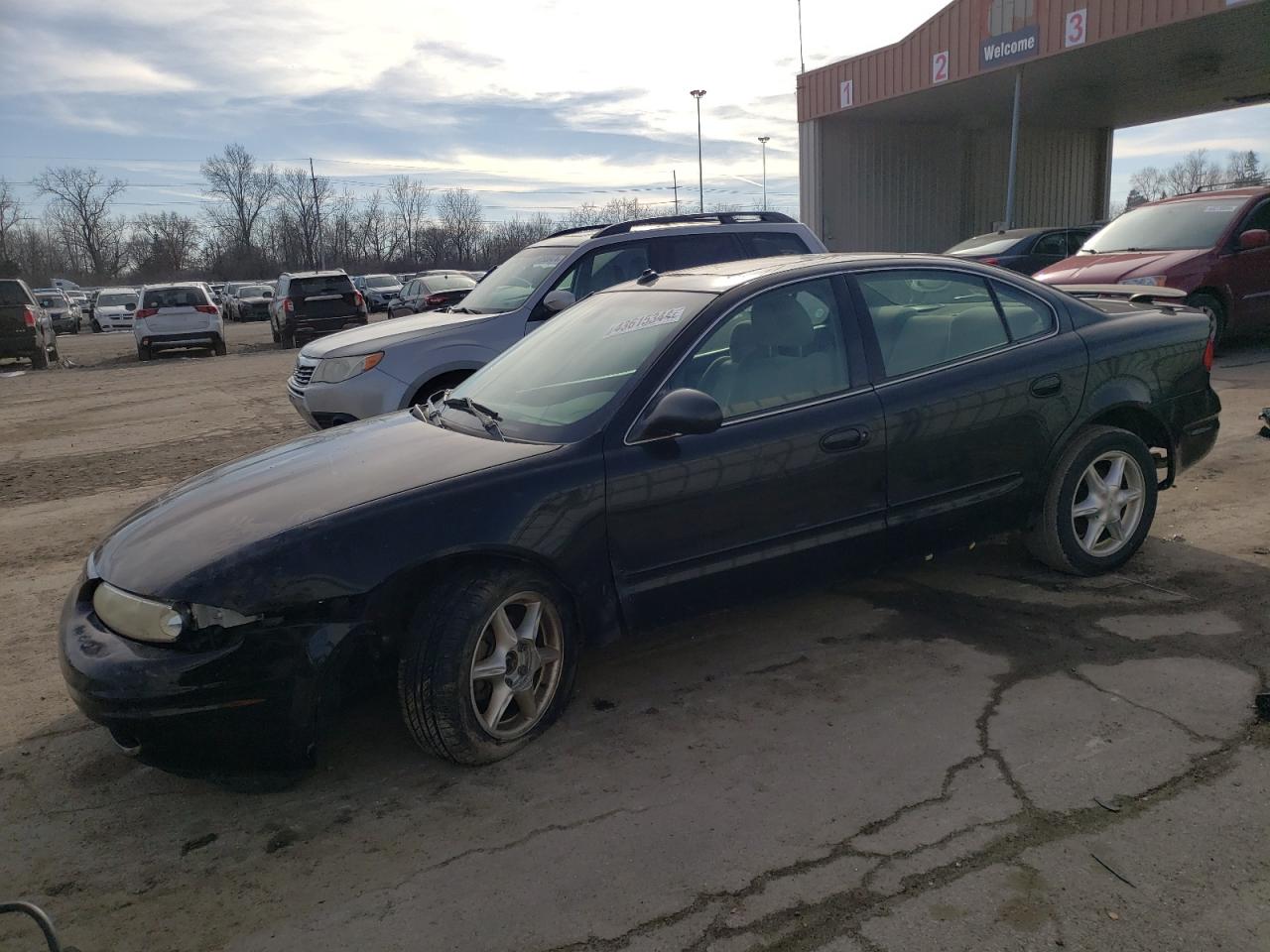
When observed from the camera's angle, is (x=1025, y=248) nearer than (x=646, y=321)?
No

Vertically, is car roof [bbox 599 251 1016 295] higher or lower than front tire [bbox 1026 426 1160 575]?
higher

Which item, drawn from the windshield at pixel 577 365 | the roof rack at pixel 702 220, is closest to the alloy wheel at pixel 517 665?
the windshield at pixel 577 365

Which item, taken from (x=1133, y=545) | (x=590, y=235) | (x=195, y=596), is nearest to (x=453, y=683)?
(x=195, y=596)

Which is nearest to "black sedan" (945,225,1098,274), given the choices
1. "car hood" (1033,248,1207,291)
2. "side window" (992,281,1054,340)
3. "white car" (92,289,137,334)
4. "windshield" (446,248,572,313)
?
"car hood" (1033,248,1207,291)

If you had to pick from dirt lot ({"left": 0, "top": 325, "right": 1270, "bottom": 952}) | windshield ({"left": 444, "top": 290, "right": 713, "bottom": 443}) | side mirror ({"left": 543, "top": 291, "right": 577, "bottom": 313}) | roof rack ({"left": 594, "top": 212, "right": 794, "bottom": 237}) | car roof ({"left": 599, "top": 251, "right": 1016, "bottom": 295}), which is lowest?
dirt lot ({"left": 0, "top": 325, "right": 1270, "bottom": 952})

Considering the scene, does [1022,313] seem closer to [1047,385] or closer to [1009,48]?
[1047,385]

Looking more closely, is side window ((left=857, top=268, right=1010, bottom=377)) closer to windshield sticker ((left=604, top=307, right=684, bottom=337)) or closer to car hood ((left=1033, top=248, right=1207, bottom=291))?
windshield sticker ((left=604, top=307, right=684, bottom=337))

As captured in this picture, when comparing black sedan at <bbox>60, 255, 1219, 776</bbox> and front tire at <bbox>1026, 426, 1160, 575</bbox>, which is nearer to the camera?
black sedan at <bbox>60, 255, 1219, 776</bbox>

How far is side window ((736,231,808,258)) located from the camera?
302 inches

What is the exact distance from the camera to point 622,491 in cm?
353

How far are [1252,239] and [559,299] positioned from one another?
25.7 feet

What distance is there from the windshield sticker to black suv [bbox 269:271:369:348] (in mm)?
18651

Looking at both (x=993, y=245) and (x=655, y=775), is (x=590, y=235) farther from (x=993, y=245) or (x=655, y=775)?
(x=993, y=245)

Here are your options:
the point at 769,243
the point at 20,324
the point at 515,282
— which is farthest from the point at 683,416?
the point at 20,324
